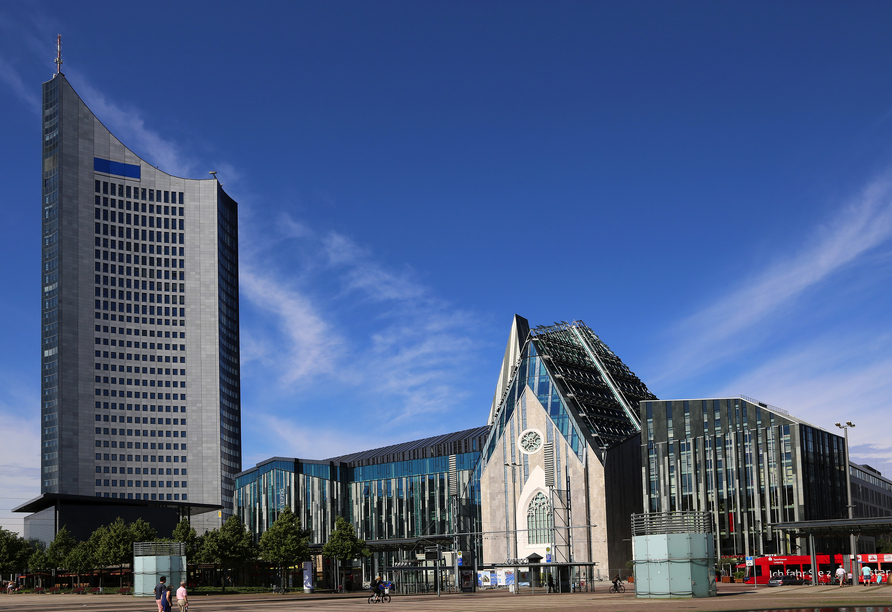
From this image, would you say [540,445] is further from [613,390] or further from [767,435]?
[767,435]

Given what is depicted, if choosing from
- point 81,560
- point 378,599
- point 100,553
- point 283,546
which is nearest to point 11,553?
point 81,560

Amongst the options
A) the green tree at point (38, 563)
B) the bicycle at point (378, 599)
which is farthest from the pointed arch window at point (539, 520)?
the green tree at point (38, 563)

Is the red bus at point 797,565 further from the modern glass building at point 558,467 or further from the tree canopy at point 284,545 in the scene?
the tree canopy at point 284,545

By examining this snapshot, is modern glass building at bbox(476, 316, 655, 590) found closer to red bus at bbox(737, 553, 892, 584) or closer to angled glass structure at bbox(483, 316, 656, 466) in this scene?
angled glass structure at bbox(483, 316, 656, 466)

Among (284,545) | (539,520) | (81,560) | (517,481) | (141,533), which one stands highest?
(517,481)

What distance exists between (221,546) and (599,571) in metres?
46.6

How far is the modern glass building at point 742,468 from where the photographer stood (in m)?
107

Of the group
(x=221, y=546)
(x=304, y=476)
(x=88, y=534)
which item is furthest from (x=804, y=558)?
(x=88, y=534)

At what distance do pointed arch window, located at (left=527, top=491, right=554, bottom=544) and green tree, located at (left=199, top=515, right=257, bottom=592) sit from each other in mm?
36349

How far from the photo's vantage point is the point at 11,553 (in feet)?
397

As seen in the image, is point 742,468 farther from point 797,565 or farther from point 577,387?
point 577,387

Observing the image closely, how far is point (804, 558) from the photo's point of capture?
91500 millimetres

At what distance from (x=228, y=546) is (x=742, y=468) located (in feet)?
212

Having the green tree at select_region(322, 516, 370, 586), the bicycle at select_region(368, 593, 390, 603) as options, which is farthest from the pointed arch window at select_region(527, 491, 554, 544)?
the bicycle at select_region(368, 593, 390, 603)
